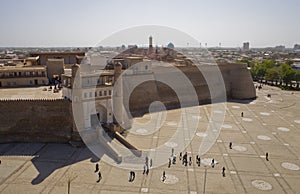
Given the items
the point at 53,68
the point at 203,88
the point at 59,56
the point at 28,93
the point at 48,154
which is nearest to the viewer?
the point at 48,154

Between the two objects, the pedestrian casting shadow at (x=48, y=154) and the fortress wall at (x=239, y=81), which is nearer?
the pedestrian casting shadow at (x=48, y=154)

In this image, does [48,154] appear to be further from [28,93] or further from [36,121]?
[28,93]

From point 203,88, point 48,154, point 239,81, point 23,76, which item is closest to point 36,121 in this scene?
point 48,154

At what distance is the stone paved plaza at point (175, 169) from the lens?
13367 millimetres

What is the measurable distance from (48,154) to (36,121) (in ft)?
11.1

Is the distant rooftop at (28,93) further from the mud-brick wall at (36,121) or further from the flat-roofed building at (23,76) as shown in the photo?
the flat-roofed building at (23,76)

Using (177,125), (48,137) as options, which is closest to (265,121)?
(177,125)

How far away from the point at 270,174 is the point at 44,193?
39.5ft

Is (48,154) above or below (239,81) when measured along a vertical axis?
Answer: below

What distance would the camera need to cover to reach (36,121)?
19.2m

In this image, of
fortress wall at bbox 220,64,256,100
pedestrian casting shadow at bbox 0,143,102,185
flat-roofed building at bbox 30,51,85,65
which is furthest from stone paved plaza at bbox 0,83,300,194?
flat-roofed building at bbox 30,51,85,65

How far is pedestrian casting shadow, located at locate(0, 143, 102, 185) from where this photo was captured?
15.3 metres

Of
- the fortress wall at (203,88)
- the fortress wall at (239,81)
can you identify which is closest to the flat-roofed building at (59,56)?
the fortress wall at (203,88)

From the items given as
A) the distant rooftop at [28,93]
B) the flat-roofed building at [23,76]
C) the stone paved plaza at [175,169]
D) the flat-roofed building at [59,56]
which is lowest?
the stone paved plaza at [175,169]
